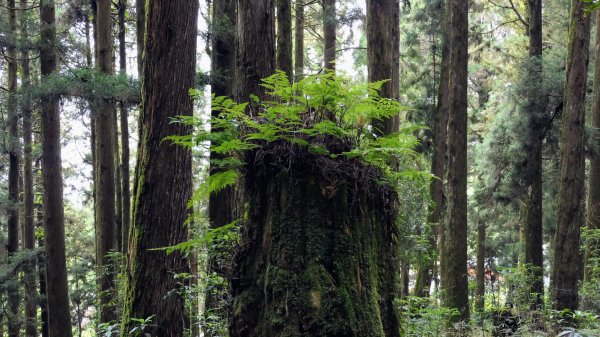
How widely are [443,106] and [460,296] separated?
9452 mm

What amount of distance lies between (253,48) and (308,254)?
14.0 feet

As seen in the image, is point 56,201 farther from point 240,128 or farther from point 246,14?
point 240,128

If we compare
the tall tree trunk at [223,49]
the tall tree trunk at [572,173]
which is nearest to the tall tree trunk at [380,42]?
the tall tree trunk at [223,49]

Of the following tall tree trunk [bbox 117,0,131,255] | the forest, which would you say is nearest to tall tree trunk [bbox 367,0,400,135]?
the forest

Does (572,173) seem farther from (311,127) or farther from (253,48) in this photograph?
(311,127)

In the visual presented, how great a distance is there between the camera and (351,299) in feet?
10.2

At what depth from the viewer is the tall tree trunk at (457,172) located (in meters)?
10.8

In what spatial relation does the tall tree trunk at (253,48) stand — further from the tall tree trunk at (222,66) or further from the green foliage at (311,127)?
the tall tree trunk at (222,66)

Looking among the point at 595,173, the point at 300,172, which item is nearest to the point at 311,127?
the point at 300,172

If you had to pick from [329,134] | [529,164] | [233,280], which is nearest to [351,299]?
[233,280]

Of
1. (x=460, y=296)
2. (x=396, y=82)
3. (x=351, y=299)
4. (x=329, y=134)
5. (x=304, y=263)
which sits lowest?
(x=460, y=296)

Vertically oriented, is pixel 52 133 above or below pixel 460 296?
above

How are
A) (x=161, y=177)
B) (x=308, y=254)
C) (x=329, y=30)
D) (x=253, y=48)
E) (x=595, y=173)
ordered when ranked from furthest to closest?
(x=329, y=30) < (x=595, y=173) < (x=253, y=48) < (x=161, y=177) < (x=308, y=254)

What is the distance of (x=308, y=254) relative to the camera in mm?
3109
